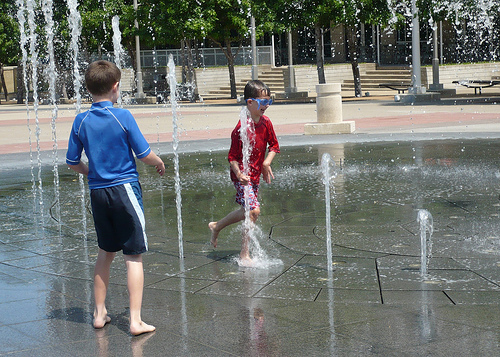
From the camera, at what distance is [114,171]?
4.28 meters

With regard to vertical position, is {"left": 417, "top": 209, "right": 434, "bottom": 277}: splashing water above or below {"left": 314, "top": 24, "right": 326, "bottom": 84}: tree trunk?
below

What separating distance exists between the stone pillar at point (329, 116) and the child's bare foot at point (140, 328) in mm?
13019

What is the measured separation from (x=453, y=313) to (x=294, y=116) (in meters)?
19.2

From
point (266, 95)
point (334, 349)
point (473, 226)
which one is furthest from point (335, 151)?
point (334, 349)

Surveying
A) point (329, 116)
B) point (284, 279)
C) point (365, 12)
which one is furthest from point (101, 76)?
point (365, 12)

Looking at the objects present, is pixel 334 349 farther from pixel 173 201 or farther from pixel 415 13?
pixel 415 13

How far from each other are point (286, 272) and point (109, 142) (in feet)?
6.20

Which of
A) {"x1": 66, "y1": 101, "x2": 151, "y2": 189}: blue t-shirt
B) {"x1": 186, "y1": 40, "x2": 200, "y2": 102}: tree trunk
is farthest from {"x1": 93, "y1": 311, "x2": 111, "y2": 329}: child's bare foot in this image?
{"x1": 186, "y1": 40, "x2": 200, "y2": 102}: tree trunk

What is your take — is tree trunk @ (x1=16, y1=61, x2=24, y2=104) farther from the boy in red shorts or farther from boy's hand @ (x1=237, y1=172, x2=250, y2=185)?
boy's hand @ (x1=237, y1=172, x2=250, y2=185)

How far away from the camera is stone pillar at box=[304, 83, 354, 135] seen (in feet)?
55.4

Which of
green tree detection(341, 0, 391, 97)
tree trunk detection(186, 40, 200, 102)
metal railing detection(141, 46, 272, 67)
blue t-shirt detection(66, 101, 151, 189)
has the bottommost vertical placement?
blue t-shirt detection(66, 101, 151, 189)

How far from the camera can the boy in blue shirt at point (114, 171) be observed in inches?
167

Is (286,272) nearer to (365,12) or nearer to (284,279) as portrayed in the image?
(284,279)

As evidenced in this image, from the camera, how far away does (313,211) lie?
784cm
